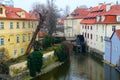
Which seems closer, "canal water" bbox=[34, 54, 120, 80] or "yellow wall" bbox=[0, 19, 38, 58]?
"canal water" bbox=[34, 54, 120, 80]

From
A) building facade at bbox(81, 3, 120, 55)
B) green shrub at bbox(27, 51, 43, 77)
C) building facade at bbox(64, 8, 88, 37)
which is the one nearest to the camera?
green shrub at bbox(27, 51, 43, 77)

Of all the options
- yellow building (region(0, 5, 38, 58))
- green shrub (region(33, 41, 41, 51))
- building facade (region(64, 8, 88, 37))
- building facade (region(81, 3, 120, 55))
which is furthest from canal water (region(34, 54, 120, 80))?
building facade (region(64, 8, 88, 37))

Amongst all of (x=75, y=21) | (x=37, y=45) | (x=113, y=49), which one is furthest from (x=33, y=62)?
(x=75, y=21)

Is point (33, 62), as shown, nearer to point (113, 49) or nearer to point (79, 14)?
point (113, 49)

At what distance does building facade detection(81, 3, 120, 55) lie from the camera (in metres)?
38.7

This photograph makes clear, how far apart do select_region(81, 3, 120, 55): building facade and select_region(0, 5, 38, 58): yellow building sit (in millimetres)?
12061

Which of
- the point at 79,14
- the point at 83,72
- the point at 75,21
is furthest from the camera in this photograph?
the point at 79,14

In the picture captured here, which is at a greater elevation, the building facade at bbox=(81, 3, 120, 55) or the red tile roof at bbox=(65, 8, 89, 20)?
the red tile roof at bbox=(65, 8, 89, 20)

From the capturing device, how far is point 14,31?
1265 inches

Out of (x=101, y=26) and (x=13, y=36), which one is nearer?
(x=13, y=36)

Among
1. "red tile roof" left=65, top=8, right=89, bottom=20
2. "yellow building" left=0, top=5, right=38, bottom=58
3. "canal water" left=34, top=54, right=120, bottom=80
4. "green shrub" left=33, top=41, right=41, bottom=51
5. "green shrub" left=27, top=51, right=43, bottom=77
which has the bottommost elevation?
A: "canal water" left=34, top=54, right=120, bottom=80

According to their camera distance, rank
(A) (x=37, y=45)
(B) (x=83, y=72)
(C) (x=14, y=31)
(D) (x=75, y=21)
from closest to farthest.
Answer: (B) (x=83, y=72), (C) (x=14, y=31), (A) (x=37, y=45), (D) (x=75, y=21)

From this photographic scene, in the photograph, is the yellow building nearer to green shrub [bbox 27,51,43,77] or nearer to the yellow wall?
the yellow wall

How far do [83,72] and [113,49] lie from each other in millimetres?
5725
